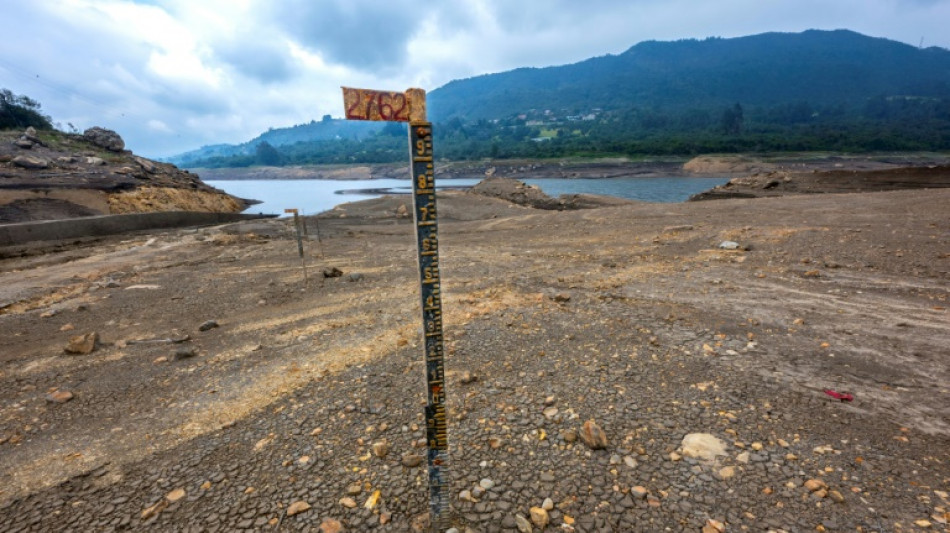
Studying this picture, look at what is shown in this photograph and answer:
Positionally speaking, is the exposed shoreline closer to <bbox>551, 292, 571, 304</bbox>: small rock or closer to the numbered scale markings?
<bbox>551, 292, 571, 304</bbox>: small rock

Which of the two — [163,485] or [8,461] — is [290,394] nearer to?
[163,485]

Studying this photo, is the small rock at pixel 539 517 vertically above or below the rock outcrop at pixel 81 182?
below

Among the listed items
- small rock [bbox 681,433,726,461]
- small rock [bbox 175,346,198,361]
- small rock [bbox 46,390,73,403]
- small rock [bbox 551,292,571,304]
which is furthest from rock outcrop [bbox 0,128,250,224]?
small rock [bbox 681,433,726,461]

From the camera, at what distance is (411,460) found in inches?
160

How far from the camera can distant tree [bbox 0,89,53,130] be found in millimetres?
47750

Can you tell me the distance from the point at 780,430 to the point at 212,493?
18.7 feet

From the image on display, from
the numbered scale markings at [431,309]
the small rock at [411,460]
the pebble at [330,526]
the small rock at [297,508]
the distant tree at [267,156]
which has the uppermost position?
the distant tree at [267,156]

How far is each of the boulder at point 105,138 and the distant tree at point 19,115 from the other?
→ 11.0m

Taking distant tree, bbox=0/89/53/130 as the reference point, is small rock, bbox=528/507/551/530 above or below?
below

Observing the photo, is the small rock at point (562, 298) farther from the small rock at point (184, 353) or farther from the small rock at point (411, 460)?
the small rock at point (184, 353)

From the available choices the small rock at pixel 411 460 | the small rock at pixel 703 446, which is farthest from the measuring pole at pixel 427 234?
the small rock at pixel 703 446

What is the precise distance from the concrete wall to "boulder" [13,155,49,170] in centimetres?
997

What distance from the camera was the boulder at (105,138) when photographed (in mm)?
43594

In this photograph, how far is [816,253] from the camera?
36.2 feet
